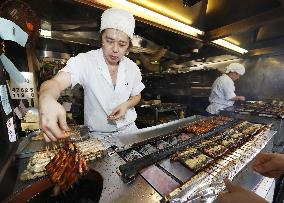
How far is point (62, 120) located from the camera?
116 centimetres

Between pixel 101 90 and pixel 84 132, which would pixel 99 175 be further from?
pixel 101 90

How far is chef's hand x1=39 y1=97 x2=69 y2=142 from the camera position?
3.63ft

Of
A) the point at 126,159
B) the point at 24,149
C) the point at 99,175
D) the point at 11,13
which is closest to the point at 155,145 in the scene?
the point at 126,159

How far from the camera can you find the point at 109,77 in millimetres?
2508

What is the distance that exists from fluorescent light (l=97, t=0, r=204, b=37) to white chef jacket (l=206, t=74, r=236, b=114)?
136 inches

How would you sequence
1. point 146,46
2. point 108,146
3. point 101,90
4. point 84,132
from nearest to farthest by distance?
1. point 108,146
2. point 84,132
3. point 101,90
4. point 146,46

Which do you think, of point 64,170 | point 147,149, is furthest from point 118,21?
point 64,170

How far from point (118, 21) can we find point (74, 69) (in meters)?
0.76

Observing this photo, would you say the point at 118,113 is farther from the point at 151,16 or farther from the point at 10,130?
the point at 151,16

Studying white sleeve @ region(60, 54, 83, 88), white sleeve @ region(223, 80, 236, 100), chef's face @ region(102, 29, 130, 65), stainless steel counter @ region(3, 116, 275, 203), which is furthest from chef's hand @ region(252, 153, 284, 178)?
white sleeve @ region(223, 80, 236, 100)

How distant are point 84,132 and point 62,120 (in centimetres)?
104

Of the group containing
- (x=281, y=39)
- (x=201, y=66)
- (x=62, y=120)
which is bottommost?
(x=62, y=120)

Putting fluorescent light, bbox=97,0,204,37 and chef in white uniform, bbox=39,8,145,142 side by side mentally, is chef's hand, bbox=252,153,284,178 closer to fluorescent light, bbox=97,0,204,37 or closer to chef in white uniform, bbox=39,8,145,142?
chef in white uniform, bbox=39,8,145,142

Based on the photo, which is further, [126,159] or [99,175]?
[126,159]
